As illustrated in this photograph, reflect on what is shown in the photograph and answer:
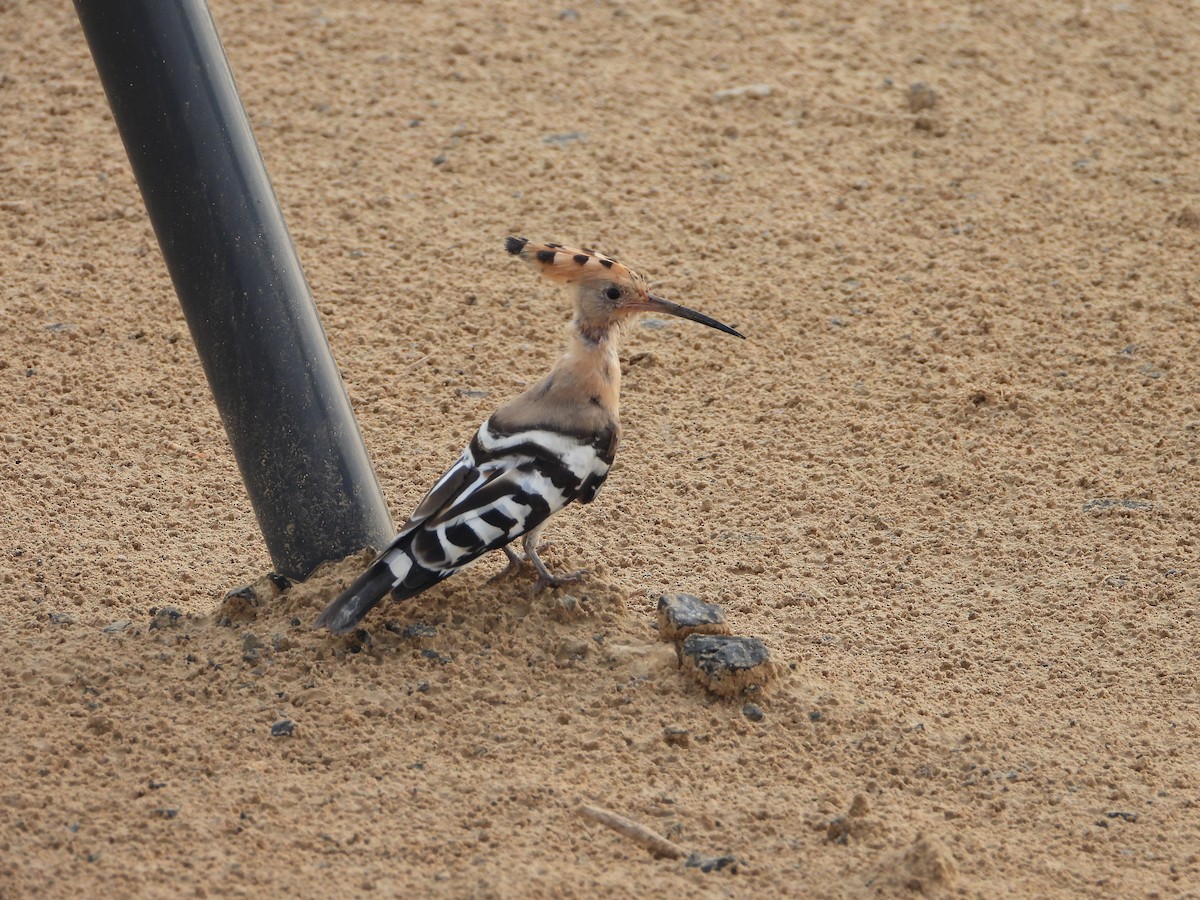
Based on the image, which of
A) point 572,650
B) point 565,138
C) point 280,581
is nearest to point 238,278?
point 280,581

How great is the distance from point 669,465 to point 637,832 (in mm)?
1995

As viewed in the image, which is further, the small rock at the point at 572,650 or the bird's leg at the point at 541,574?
the bird's leg at the point at 541,574

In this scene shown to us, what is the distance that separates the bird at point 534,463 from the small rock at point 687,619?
12.3 inches

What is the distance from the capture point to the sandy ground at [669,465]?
329 centimetres

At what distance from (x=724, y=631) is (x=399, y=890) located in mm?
1165

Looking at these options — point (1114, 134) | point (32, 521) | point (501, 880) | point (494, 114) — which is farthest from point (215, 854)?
A: point (1114, 134)

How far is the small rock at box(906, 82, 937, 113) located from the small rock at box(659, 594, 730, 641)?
3889 millimetres

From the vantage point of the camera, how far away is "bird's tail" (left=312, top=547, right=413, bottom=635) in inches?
144

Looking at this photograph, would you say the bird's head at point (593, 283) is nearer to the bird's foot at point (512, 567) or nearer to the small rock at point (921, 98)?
the bird's foot at point (512, 567)

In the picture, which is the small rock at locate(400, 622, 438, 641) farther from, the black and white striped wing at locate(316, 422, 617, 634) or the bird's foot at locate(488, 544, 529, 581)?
the bird's foot at locate(488, 544, 529, 581)

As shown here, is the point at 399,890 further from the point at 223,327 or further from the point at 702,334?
the point at 702,334

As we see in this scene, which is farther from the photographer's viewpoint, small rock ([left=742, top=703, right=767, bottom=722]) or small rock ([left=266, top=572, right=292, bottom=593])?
small rock ([left=266, top=572, right=292, bottom=593])

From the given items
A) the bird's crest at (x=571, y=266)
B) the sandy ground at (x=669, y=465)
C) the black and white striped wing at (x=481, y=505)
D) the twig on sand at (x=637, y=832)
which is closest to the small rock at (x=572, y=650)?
the sandy ground at (x=669, y=465)

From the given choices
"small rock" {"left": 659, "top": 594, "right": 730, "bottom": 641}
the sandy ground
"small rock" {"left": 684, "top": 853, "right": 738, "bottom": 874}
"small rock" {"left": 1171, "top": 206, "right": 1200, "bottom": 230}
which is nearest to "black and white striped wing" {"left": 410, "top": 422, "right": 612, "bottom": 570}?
the sandy ground
